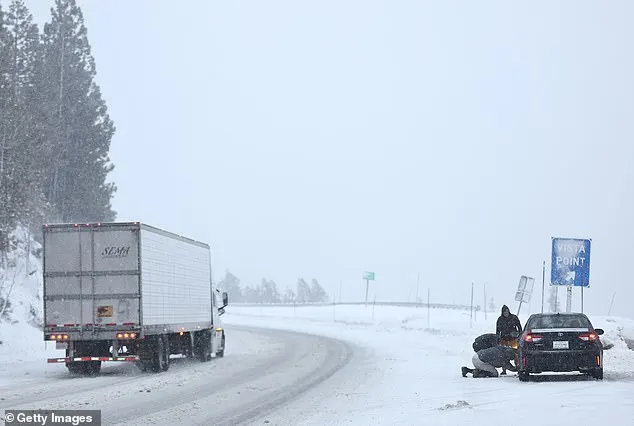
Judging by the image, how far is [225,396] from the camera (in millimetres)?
18875

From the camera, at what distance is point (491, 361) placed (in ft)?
72.3

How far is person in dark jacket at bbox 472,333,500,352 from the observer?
23.5 meters

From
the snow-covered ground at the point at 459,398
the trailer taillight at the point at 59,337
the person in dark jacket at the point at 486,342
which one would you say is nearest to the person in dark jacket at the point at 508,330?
the person in dark jacket at the point at 486,342

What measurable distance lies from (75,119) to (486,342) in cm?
4281

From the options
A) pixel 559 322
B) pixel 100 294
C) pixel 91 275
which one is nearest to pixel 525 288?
pixel 559 322

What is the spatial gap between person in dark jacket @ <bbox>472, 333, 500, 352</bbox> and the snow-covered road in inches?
148

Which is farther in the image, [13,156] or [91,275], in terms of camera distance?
[13,156]

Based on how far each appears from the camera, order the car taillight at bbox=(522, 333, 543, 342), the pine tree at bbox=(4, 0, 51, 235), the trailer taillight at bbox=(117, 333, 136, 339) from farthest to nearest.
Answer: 1. the pine tree at bbox=(4, 0, 51, 235)
2. the trailer taillight at bbox=(117, 333, 136, 339)
3. the car taillight at bbox=(522, 333, 543, 342)

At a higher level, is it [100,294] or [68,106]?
[68,106]

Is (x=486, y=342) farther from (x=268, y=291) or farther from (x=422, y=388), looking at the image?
(x=268, y=291)

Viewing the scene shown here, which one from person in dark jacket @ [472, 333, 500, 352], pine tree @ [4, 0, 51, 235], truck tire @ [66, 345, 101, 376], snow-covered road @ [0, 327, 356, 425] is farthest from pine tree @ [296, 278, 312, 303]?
person in dark jacket @ [472, 333, 500, 352]

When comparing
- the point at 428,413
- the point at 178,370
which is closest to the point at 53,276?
the point at 178,370

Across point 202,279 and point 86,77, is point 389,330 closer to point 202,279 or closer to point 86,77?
point 86,77

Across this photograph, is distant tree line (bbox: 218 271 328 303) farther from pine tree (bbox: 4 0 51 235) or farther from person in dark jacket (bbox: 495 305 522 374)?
person in dark jacket (bbox: 495 305 522 374)
